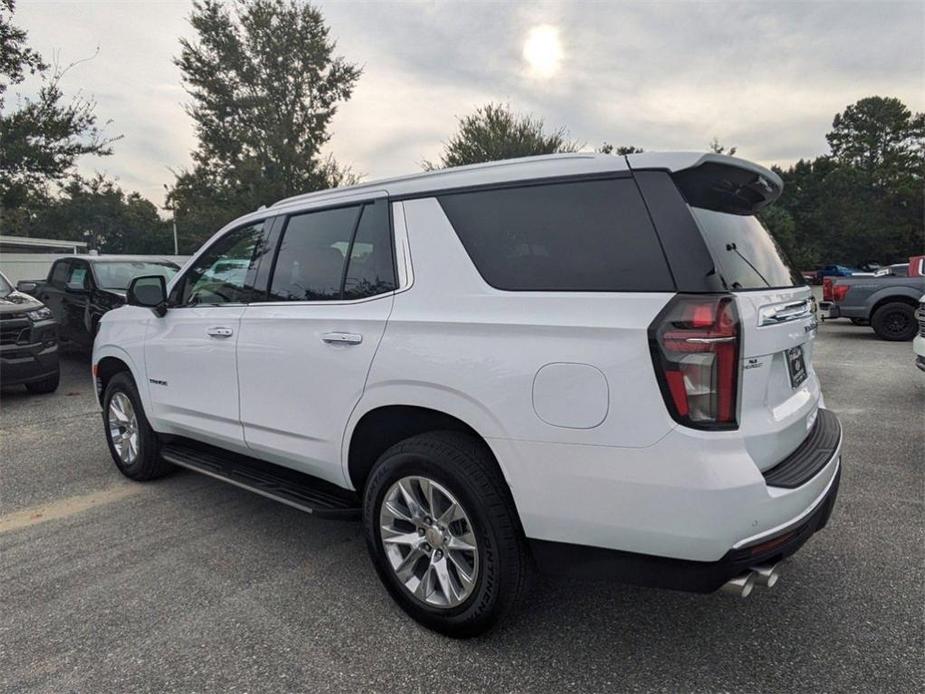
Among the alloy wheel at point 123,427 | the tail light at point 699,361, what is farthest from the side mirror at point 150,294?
the tail light at point 699,361

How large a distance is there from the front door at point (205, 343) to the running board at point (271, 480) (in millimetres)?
110

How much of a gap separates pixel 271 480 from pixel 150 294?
157cm

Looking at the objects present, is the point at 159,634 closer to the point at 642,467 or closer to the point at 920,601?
the point at 642,467

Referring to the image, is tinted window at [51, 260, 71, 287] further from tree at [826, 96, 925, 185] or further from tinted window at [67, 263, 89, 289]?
tree at [826, 96, 925, 185]

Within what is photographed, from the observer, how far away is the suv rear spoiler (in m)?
1.99

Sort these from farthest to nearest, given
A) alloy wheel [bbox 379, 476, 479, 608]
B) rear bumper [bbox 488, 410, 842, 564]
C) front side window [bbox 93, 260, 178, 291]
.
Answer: front side window [bbox 93, 260, 178, 291] < alloy wheel [bbox 379, 476, 479, 608] < rear bumper [bbox 488, 410, 842, 564]

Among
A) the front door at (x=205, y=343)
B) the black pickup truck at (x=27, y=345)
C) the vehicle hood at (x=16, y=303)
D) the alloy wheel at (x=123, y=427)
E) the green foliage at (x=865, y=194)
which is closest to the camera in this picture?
the front door at (x=205, y=343)

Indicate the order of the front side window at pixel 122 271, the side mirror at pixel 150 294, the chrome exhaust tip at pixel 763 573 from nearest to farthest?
the chrome exhaust tip at pixel 763 573 → the side mirror at pixel 150 294 → the front side window at pixel 122 271

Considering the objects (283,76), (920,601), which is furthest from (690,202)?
(283,76)

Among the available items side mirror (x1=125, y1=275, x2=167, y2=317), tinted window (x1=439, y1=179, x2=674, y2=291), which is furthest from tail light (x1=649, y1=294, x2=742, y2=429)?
side mirror (x1=125, y1=275, x2=167, y2=317)

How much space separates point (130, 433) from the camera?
423cm

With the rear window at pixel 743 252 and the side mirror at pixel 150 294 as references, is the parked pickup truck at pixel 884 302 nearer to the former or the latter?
the rear window at pixel 743 252

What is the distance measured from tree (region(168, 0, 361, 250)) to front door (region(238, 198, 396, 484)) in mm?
23067

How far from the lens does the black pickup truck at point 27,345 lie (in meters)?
6.54
